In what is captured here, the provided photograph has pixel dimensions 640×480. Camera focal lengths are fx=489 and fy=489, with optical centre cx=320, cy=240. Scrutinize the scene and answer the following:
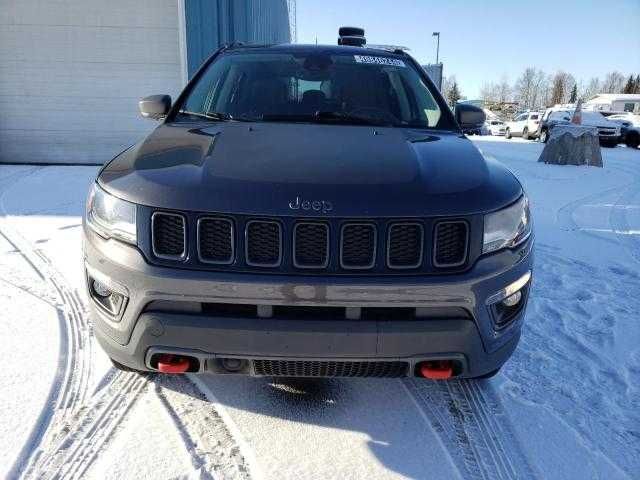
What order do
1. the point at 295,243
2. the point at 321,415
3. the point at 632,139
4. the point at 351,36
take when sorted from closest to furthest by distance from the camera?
the point at 295,243
the point at 321,415
the point at 351,36
the point at 632,139

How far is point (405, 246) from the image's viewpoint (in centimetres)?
181

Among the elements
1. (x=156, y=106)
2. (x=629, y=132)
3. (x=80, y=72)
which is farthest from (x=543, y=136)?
(x=156, y=106)

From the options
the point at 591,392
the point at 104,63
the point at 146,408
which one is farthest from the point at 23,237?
the point at 104,63

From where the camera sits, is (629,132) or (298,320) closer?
(298,320)

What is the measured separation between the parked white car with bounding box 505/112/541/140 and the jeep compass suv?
2594 centimetres

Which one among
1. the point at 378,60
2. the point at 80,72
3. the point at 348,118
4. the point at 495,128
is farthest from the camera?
the point at 495,128

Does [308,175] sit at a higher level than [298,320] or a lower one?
higher

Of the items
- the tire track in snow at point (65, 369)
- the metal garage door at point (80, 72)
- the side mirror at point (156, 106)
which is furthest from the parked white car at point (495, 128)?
the tire track in snow at point (65, 369)

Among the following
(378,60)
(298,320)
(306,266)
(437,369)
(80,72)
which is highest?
(80,72)

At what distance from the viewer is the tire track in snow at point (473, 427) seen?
76.2 inches

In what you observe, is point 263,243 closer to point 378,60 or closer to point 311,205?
point 311,205

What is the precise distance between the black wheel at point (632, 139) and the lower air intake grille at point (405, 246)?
76.7 ft

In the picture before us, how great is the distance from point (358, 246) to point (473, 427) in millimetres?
1044

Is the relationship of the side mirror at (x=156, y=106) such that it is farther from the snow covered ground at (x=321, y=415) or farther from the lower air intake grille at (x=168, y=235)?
the lower air intake grille at (x=168, y=235)
